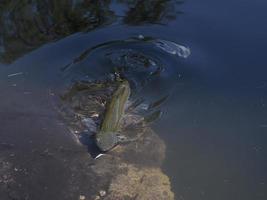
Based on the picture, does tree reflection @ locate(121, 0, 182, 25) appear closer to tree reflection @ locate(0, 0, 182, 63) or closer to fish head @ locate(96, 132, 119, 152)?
tree reflection @ locate(0, 0, 182, 63)

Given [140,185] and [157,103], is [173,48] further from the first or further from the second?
[140,185]

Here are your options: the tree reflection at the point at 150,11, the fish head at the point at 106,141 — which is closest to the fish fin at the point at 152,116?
the fish head at the point at 106,141

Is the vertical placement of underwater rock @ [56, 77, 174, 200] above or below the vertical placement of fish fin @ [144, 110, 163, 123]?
below

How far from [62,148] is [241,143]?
5.96 feet

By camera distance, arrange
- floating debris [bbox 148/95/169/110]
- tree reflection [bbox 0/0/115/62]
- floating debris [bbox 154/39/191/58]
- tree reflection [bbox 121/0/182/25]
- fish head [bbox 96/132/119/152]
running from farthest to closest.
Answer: tree reflection [bbox 121/0/182/25], tree reflection [bbox 0/0/115/62], floating debris [bbox 154/39/191/58], floating debris [bbox 148/95/169/110], fish head [bbox 96/132/119/152]

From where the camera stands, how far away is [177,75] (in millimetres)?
6305

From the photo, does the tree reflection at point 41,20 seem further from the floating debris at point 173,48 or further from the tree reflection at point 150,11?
the floating debris at point 173,48

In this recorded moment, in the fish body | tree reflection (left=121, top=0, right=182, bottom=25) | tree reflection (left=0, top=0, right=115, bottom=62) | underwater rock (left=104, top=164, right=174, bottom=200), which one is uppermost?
tree reflection (left=121, top=0, right=182, bottom=25)

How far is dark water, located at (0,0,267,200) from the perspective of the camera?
5.26 metres

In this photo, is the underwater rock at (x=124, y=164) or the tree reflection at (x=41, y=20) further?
the tree reflection at (x=41, y=20)

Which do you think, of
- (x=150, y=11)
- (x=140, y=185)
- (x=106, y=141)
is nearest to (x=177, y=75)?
(x=106, y=141)

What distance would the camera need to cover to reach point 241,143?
5465mm

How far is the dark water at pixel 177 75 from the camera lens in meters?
5.26

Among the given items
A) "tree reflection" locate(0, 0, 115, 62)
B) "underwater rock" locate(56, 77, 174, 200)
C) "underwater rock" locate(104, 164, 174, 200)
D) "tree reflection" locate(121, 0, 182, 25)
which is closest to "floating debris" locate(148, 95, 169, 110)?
"underwater rock" locate(56, 77, 174, 200)
